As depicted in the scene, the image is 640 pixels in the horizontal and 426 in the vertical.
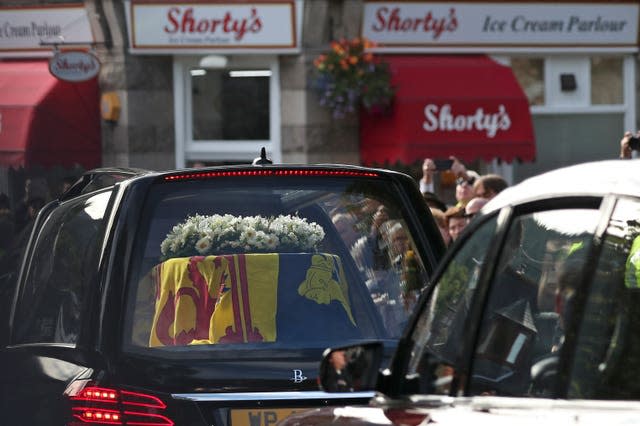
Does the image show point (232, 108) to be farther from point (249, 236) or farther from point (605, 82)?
point (249, 236)

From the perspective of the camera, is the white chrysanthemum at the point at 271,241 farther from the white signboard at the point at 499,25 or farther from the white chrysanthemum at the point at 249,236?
the white signboard at the point at 499,25

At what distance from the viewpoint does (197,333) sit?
5.26 m

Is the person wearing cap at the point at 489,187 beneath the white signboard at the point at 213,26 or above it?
beneath

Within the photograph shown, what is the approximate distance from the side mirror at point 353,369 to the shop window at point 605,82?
16.4 m

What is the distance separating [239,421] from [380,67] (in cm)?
1357

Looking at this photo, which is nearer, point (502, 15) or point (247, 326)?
point (247, 326)

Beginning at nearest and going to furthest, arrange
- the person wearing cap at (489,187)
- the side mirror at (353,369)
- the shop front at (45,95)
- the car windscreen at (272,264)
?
the side mirror at (353,369) < the car windscreen at (272,264) < the person wearing cap at (489,187) < the shop front at (45,95)

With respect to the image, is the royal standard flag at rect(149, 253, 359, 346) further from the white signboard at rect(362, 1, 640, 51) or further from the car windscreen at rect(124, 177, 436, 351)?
the white signboard at rect(362, 1, 640, 51)

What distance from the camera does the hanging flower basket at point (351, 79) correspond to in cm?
1803

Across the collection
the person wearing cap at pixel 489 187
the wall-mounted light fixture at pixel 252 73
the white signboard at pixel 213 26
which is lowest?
the person wearing cap at pixel 489 187

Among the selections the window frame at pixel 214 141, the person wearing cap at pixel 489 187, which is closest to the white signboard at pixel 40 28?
the window frame at pixel 214 141

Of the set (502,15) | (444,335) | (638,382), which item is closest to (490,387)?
(444,335)

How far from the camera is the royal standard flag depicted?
5211 mm

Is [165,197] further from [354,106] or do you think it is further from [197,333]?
[354,106]
